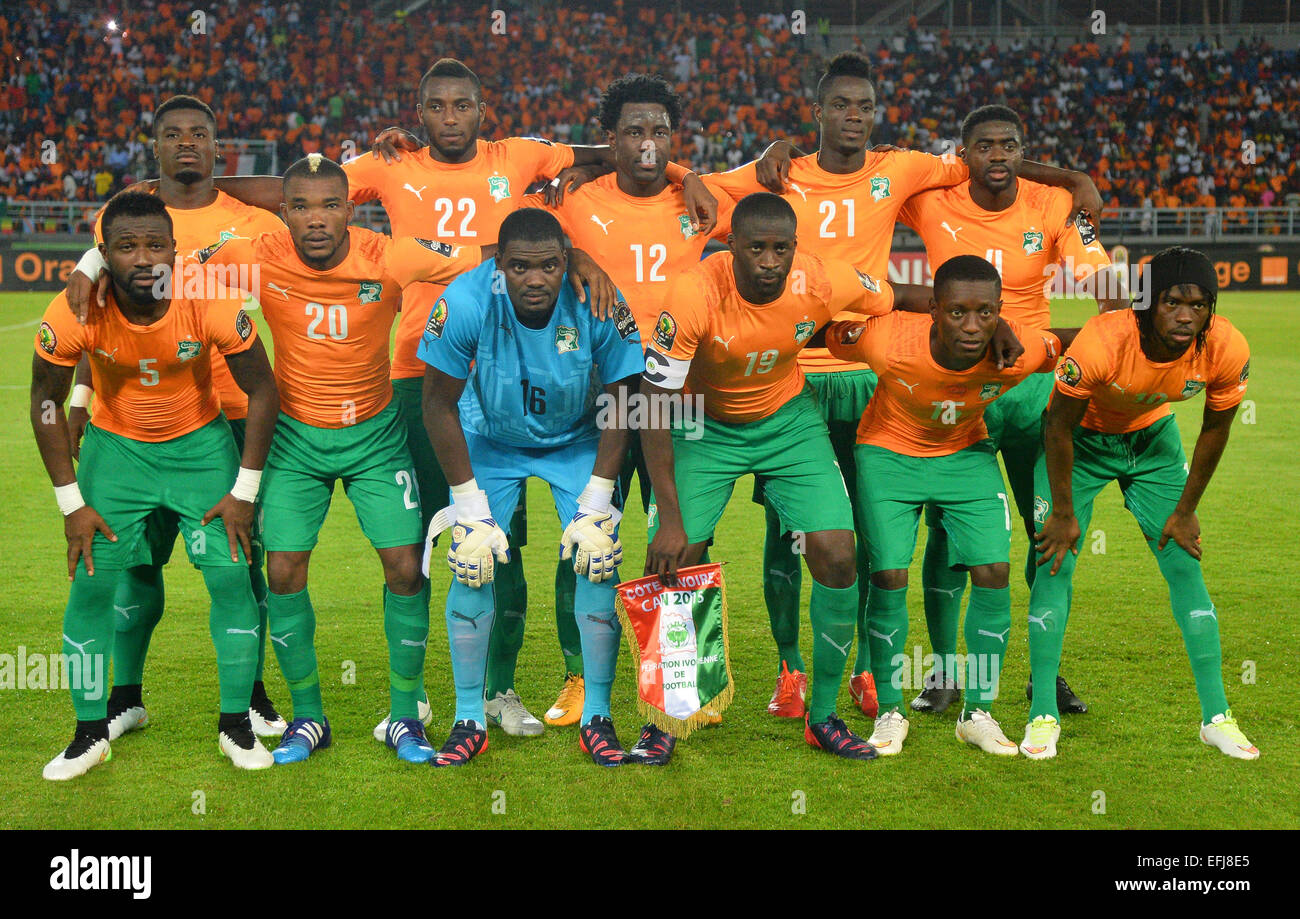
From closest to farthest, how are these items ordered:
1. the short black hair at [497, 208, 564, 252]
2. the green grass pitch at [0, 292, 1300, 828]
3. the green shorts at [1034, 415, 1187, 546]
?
the green grass pitch at [0, 292, 1300, 828] → the short black hair at [497, 208, 564, 252] → the green shorts at [1034, 415, 1187, 546]

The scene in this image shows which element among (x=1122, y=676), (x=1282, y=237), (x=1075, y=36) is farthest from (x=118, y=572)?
(x=1075, y=36)

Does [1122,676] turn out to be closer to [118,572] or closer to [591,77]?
[118,572]

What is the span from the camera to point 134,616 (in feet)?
16.2

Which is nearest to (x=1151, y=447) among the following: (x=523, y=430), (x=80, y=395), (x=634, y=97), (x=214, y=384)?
(x=523, y=430)

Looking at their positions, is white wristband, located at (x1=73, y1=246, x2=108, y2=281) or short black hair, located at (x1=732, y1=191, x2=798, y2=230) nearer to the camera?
white wristband, located at (x1=73, y1=246, x2=108, y2=281)

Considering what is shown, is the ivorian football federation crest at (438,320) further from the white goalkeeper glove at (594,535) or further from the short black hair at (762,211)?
the short black hair at (762,211)

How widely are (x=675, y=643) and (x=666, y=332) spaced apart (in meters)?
1.17

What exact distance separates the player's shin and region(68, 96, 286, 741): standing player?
2.83m

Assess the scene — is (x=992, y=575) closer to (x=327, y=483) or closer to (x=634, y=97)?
(x=634, y=97)

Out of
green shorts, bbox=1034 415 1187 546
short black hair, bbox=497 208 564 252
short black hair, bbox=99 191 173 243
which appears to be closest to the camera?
short black hair, bbox=99 191 173 243

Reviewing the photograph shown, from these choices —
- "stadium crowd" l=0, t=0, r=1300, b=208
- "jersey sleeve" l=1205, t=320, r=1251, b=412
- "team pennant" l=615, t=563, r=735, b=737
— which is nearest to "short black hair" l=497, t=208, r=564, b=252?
"team pennant" l=615, t=563, r=735, b=737

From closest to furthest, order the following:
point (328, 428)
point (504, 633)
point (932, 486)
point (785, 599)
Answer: point (328, 428)
point (932, 486)
point (504, 633)
point (785, 599)

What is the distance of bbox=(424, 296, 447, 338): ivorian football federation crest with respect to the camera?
179 inches

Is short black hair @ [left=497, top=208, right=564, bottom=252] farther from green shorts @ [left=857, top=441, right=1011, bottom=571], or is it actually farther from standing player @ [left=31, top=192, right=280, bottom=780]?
green shorts @ [left=857, top=441, right=1011, bottom=571]
